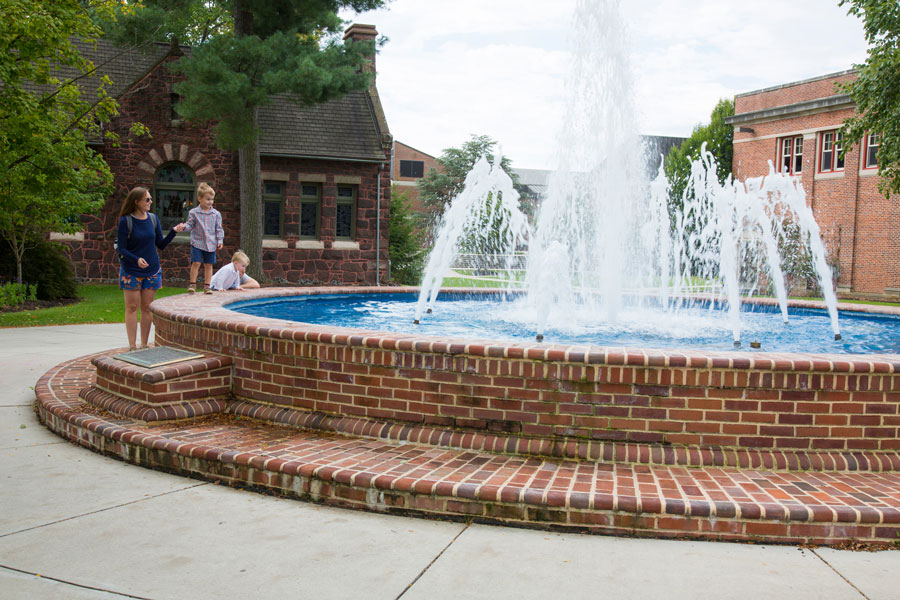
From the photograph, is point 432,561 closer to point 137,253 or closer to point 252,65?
point 137,253

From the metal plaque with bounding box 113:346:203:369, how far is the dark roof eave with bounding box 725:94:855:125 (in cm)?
3070

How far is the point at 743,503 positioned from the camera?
3842 millimetres

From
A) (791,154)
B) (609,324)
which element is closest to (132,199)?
(609,324)

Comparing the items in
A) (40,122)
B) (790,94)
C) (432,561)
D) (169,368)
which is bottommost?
(432,561)

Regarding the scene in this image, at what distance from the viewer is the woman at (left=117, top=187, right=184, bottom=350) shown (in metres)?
7.42

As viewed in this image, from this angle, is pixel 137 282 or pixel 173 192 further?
pixel 173 192

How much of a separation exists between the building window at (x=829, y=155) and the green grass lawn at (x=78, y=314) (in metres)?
27.7

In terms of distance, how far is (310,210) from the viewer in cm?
2492

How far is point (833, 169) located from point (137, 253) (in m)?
31.7

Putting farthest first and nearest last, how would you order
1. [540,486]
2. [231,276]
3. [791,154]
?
[791,154], [231,276], [540,486]

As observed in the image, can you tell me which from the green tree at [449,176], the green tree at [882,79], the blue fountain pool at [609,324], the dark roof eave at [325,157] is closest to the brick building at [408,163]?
the green tree at [449,176]

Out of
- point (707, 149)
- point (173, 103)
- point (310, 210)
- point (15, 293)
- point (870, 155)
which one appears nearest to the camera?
point (15, 293)

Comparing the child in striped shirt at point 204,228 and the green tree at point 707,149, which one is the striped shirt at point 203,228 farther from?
the green tree at point 707,149

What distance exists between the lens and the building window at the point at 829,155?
3180cm
